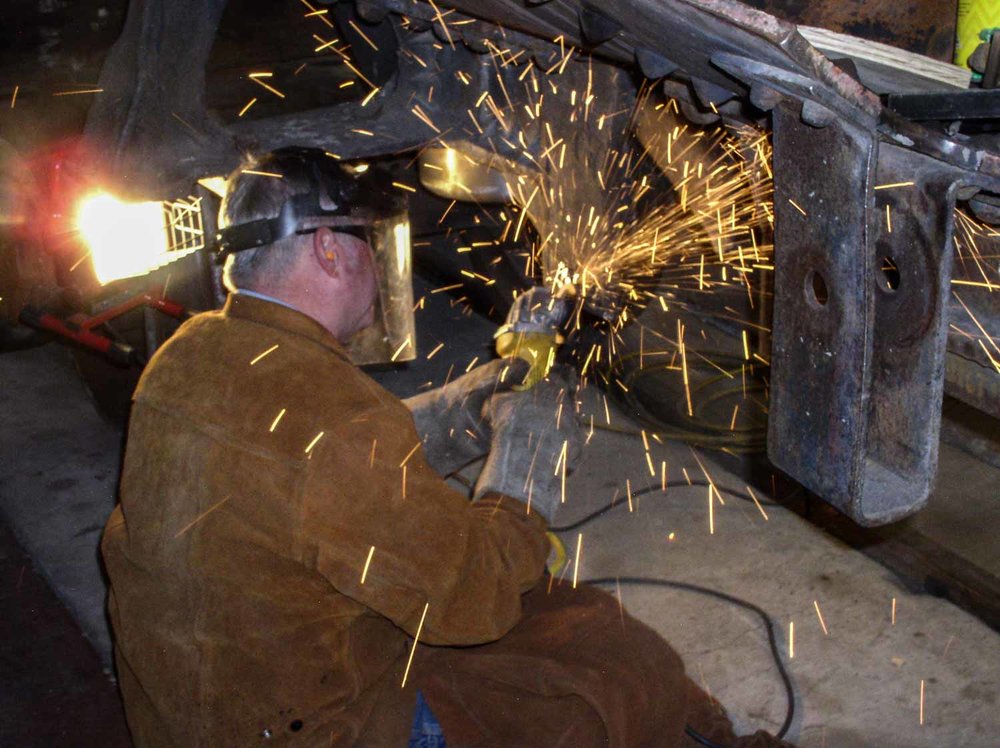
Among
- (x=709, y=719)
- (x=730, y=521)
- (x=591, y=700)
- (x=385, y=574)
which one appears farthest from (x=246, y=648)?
(x=730, y=521)

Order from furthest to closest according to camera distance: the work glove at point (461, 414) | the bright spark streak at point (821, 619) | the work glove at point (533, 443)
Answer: the bright spark streak at point (821, 619) → the work glove at point (461, 414) → the work glove at point (533, 443)

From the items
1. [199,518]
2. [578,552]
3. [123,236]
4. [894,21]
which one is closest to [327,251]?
[199,518]

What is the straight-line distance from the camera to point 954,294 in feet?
4.56

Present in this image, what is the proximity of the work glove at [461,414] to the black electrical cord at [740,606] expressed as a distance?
87cm

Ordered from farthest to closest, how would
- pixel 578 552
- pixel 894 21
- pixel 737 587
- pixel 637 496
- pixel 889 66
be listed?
pixel 637 496, pixel 578 552, pixel 737 587, pixel 894 21, pixel 889 66

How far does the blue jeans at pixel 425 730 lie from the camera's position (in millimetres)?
1934

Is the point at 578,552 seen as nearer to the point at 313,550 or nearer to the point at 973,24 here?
the point at 313,550

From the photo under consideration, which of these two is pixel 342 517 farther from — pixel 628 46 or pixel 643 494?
pixel 643 494

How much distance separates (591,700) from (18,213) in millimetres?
2497

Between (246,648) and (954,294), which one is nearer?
(954,294)

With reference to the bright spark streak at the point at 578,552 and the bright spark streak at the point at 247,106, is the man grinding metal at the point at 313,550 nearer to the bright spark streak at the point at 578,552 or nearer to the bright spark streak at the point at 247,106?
the bright spark streak at the point at 578,552

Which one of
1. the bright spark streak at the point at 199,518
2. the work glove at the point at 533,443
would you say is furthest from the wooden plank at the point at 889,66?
the bright spark streak at the point at 199,518

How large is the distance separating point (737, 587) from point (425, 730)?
1440 millimetres

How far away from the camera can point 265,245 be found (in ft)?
6.21
